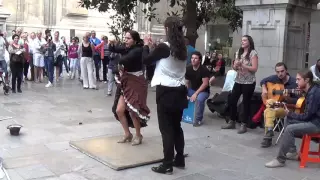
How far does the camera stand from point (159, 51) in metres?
5.18

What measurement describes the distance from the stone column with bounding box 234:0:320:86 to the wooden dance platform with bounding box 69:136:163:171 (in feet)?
12.5

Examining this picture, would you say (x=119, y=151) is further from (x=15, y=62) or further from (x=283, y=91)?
(x=15, y=62)

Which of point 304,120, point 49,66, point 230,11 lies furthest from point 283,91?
point 49,66

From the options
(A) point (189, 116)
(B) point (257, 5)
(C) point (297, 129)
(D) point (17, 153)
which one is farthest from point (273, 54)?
(D) point (17, 153)

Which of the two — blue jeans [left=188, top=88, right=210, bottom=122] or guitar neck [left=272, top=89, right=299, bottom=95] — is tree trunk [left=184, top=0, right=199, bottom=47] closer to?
blue jeans [left=188, top=88, right=210, bottom=122]

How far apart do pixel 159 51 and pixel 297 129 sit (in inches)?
87.2

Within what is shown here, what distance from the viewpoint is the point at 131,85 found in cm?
645

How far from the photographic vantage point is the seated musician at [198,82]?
27.8ft

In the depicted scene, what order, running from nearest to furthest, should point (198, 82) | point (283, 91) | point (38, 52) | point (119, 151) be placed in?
point (119, 151) < point (283, 91) < point (198, 82) < point (38, 52)

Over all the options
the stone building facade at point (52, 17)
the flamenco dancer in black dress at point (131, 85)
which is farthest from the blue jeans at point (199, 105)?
the stone building facade at point (52, 17)

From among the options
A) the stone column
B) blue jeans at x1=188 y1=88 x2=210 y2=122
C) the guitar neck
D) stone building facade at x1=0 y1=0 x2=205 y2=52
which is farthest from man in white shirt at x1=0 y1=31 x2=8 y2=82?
stone building facade at x1=0 y1=0 x2=205 y2=52

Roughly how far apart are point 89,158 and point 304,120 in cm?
302

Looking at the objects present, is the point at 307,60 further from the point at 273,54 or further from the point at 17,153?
the point at 17,153

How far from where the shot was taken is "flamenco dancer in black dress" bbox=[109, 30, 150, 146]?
20.8 ft
